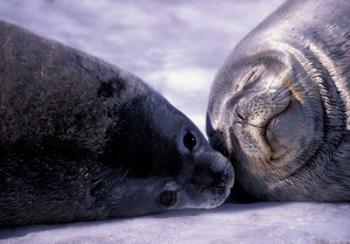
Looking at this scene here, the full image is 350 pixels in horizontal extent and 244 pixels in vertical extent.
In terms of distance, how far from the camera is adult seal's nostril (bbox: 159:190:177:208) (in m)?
2.66

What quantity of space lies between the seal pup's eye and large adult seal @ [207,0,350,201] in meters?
0.25

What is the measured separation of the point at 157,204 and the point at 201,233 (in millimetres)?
532

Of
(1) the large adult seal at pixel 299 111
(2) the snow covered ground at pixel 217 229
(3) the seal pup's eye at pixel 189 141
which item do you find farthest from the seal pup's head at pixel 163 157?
(1) the large adult seal at pixel 299 111

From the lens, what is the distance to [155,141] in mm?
2541

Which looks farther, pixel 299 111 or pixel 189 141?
pixel 189 141

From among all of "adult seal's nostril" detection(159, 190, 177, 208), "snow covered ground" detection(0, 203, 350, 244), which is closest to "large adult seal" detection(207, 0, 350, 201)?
"snow covered ground" detection(0, 203, 350, 244)

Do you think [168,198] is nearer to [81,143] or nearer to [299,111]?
[81,143]

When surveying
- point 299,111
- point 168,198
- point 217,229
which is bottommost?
point 217,229

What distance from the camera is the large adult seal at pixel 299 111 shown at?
260 centimetres

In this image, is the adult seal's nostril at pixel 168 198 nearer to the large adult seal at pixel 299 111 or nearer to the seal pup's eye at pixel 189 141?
the seal pup's eye at pixel 189 141

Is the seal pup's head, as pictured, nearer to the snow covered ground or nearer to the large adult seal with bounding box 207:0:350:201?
the snow covered ground

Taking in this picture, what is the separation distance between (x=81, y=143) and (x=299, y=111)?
1.21 m

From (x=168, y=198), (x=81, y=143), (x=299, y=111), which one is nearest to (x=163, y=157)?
(x=168, y=198)

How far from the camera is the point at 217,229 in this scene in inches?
87.8
